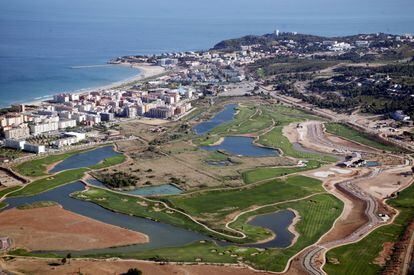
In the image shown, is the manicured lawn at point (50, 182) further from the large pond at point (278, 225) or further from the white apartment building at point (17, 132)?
the large pond at point (278, 225)

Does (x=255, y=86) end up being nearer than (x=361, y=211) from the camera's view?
No

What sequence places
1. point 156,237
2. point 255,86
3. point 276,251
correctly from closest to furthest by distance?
point 276,251, point 156,237, point 255,86

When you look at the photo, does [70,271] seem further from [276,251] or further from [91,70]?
[91,70]

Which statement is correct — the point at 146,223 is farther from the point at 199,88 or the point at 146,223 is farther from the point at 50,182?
the point at 199,88

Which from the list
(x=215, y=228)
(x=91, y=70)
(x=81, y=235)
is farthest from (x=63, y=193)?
(x=91, y=70)

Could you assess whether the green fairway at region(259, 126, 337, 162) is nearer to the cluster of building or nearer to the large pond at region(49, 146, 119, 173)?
the cluster of building

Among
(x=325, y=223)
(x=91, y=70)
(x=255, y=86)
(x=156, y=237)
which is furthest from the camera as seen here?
(x=91, y=70)
